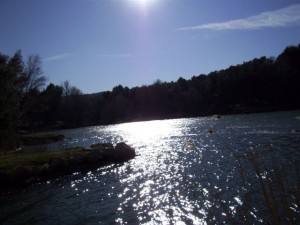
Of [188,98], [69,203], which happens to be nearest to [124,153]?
[69,203]

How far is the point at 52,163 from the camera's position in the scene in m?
28.2

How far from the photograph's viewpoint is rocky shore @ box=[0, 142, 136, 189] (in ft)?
80.3

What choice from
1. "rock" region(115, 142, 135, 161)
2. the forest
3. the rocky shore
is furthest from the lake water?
the forest

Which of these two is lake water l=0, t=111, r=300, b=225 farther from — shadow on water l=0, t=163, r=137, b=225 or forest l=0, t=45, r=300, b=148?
forest l=0, t=45, r=300, b=148

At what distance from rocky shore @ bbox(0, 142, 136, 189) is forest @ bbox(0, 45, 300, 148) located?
2376 inches

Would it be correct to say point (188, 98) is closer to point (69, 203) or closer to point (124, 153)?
point (124, 153)

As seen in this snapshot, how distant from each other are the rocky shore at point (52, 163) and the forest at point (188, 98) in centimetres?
6034

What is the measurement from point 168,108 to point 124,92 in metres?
23.8

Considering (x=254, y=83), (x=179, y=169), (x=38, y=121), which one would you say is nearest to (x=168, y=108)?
(x=254, y=83)

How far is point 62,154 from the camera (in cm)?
3153

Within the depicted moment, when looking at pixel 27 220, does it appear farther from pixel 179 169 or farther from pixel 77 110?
pixel 77 110

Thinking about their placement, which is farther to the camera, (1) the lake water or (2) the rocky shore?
(2) the rocky shore

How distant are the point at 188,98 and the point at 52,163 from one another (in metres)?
93.3

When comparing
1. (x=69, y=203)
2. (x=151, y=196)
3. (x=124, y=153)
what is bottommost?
(x=69, y=203)
